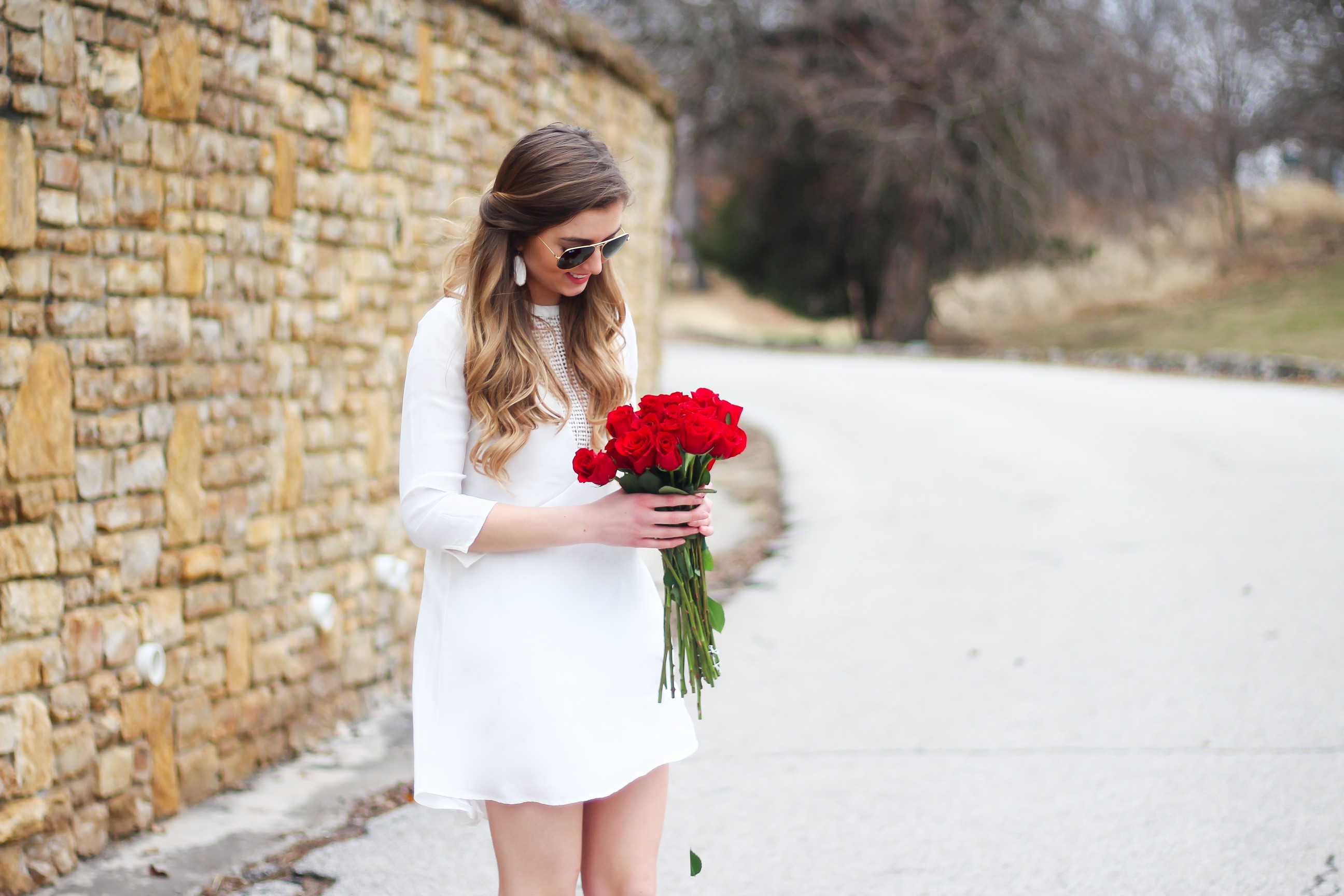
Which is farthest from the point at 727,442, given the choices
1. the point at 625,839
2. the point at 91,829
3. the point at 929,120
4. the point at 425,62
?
the point at 929,120

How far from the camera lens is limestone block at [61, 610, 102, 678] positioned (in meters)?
3.72

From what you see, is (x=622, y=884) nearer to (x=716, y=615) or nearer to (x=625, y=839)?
(x=625, y=839)

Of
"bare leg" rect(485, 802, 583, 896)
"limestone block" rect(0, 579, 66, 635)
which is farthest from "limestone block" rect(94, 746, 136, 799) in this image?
"bare leg" rect(485, 802, 583, 896)

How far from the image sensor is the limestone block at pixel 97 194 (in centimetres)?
378

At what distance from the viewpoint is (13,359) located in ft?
11.6

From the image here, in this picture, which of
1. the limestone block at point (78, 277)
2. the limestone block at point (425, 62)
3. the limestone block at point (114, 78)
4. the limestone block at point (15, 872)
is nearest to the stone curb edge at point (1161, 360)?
the limestone block at point (425, 62)

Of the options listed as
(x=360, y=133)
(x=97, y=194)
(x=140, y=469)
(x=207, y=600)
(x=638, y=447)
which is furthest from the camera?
(x=360, y=133)

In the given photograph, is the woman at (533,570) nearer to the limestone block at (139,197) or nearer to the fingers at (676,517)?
the fingers at (676,517)

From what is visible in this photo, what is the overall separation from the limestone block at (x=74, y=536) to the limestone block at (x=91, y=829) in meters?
0.78

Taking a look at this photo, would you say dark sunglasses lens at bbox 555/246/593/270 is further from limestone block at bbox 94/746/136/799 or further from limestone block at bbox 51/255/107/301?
limestone block at bbox 94/746/136/799

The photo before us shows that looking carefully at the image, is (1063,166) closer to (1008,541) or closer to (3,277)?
(1008,541)

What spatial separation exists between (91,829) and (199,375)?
1.62 metres

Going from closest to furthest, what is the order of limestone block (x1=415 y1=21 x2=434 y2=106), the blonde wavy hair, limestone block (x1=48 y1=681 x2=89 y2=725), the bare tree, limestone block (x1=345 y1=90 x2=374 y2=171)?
the blonde wavy hair < limestone block (x1=48 y1=681 x2=89 y2=725) < limestone block (x1=345 y1=90 x2=374 y2=171) < limestone block (x1=415 y1=21 x2=434 y2=106) < the bare tree

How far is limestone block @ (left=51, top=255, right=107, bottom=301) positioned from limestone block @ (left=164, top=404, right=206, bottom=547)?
19.8 inches
